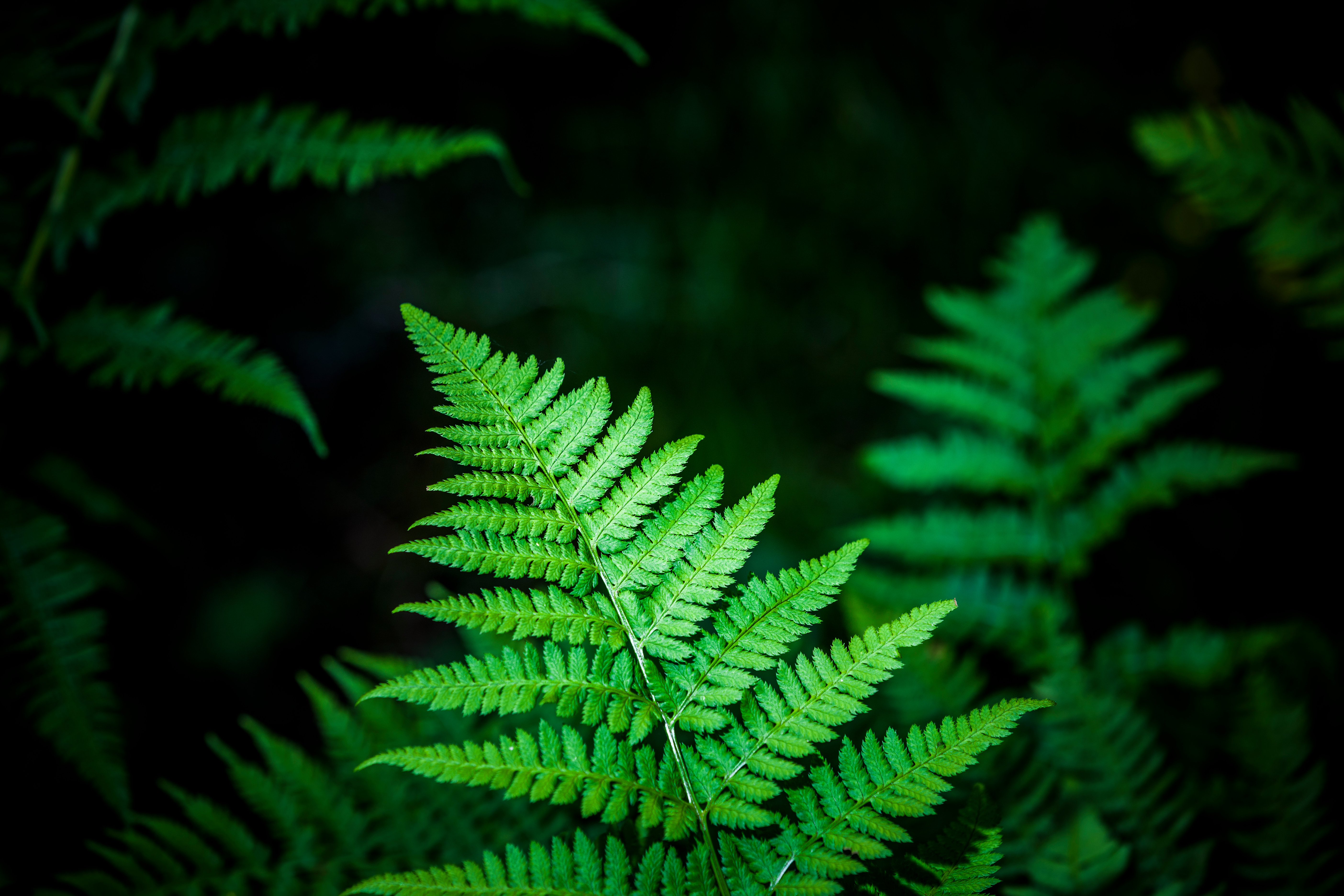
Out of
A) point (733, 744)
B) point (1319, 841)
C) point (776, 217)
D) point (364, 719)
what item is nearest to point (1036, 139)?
point (776, 217)

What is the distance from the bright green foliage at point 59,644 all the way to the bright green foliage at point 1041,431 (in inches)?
63.9

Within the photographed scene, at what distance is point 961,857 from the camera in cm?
85

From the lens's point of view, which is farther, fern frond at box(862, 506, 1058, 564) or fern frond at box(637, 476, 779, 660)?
fern frond at box(862, 506, 1058, 564)

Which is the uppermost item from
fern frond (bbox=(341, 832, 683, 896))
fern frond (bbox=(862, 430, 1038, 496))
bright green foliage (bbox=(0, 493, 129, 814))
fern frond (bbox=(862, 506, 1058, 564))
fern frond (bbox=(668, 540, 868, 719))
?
fern frond (bbox=(862, 430, 1038, 496))

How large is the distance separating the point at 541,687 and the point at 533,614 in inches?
3.7

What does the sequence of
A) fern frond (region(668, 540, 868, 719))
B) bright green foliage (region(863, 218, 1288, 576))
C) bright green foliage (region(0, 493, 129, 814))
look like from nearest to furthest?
fern frond (region(668, 540, 868, 719))
bright green foliage (region(0, 493, 129, 814))
bright green foliage (region(863, 218, 1288, 576))

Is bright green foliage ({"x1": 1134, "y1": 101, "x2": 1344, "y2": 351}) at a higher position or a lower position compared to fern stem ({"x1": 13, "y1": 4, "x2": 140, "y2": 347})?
higher

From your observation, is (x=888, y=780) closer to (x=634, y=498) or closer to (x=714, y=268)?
(x=634, y=498)

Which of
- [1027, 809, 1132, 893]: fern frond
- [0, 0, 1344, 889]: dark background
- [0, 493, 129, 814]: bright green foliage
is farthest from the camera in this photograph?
[0, 0, 1344, 889]: dark background

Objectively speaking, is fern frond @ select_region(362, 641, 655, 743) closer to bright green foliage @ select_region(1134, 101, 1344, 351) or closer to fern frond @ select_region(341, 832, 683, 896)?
fern frond @ select_region(341, 832, 683, 896)

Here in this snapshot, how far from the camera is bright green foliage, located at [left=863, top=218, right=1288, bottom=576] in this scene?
1.72 metres

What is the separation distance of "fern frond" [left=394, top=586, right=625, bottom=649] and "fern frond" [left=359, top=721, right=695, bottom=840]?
11cm

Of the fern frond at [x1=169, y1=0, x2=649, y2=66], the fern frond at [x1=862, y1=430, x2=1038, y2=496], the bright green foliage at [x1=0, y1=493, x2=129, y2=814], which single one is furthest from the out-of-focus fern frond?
the bright green foliage at [x1=0, y1=493, x2=129, y2=814]

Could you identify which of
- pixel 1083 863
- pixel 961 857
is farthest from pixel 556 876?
pixel 1083 863
